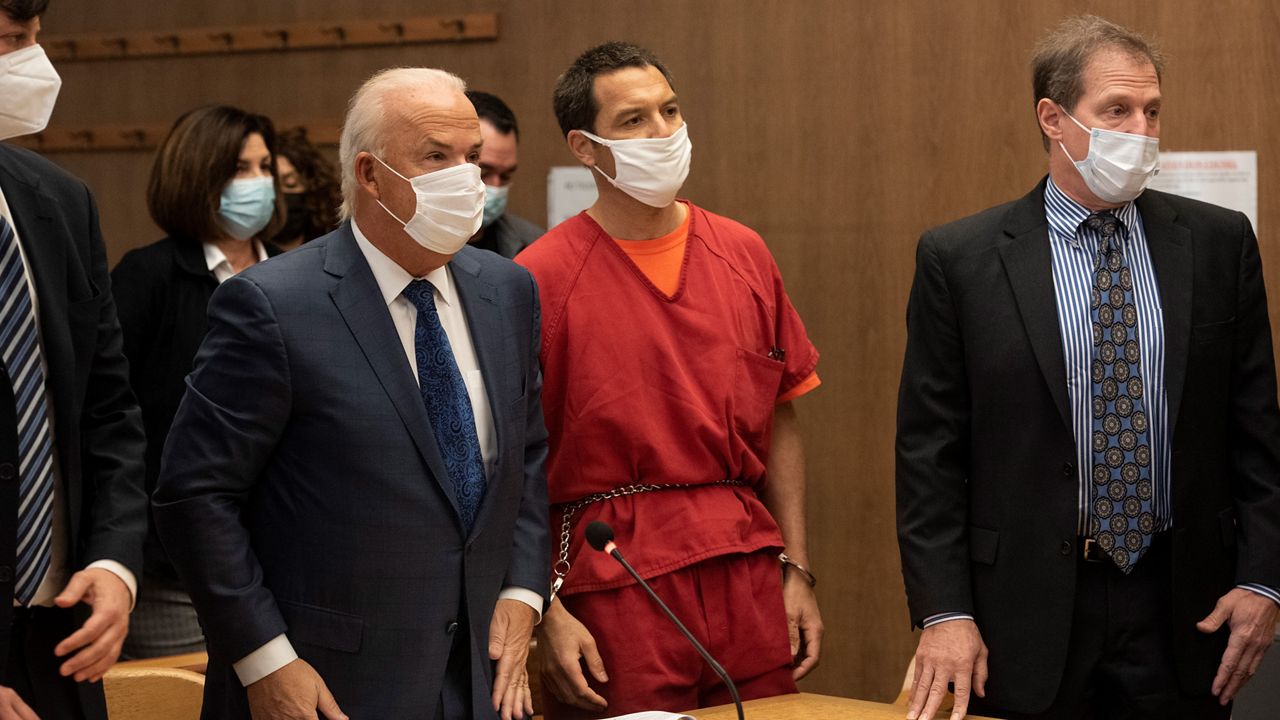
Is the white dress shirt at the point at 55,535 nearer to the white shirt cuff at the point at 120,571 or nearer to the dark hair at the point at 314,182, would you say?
the white shirt cuff at the point at 120,571

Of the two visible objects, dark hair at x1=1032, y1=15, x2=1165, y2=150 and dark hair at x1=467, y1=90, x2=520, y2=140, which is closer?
dark hair at x1=1032, y1=15, x2=1165, y2=150

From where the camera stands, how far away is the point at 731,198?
4.44 metres

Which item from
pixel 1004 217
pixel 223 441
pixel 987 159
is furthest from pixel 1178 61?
pixel 223 441

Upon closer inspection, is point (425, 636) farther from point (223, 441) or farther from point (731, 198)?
point (731, 198)

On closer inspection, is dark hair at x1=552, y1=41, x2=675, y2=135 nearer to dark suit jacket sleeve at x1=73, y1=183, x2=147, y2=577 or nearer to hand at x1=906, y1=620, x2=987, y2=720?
dark suit jacket sleeve at x1=73, y1=183, x2=147, y2=577

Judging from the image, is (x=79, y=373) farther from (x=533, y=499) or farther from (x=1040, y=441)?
(x=1040, y=441)

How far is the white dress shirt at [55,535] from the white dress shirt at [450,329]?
51cm

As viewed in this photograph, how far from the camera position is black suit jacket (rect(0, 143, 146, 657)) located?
2.00 metres

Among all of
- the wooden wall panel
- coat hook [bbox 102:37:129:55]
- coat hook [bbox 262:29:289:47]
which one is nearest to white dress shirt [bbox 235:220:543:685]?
the wooden wall panel

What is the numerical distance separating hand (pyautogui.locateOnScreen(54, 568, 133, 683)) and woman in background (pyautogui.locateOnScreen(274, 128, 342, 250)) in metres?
2.60

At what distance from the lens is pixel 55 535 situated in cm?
202

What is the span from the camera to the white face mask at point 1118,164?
7.91ft

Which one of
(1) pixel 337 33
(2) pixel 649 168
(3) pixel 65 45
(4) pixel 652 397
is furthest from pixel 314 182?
(4) pixel 652 397

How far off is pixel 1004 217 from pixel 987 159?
1.63 meters
